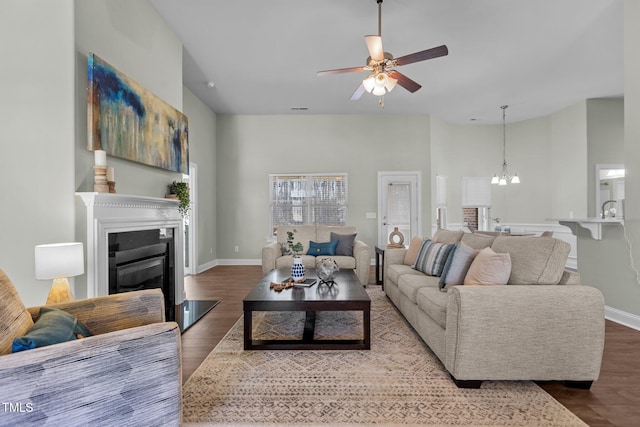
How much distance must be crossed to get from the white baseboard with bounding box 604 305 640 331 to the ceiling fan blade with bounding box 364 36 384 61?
3.62 meters

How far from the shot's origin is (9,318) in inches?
50.1

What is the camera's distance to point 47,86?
2.28 meters

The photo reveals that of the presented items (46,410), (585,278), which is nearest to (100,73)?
(46,410)

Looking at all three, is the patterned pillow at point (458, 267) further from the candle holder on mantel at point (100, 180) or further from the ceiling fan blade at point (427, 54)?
the candle holder on mantel at point (100, 180)

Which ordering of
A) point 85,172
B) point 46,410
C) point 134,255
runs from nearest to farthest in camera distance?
point 46,410 < point 85,172 < point 134,255

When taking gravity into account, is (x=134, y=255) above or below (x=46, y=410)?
above

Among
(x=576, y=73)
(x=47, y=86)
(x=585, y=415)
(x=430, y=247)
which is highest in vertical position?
(x=576, y=73)

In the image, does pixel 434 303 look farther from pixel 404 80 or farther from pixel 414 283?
pixel 404 80

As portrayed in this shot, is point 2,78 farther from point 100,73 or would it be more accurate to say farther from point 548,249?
point 548,249

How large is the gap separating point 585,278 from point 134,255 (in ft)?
16.6

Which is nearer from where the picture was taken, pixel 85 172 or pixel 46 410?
pixel 46 410

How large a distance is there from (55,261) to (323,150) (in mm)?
5384

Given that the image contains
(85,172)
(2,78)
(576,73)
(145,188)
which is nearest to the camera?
(2,78)

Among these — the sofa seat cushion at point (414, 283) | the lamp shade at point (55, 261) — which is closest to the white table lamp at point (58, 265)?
the lamp shade at point (55, 261)
